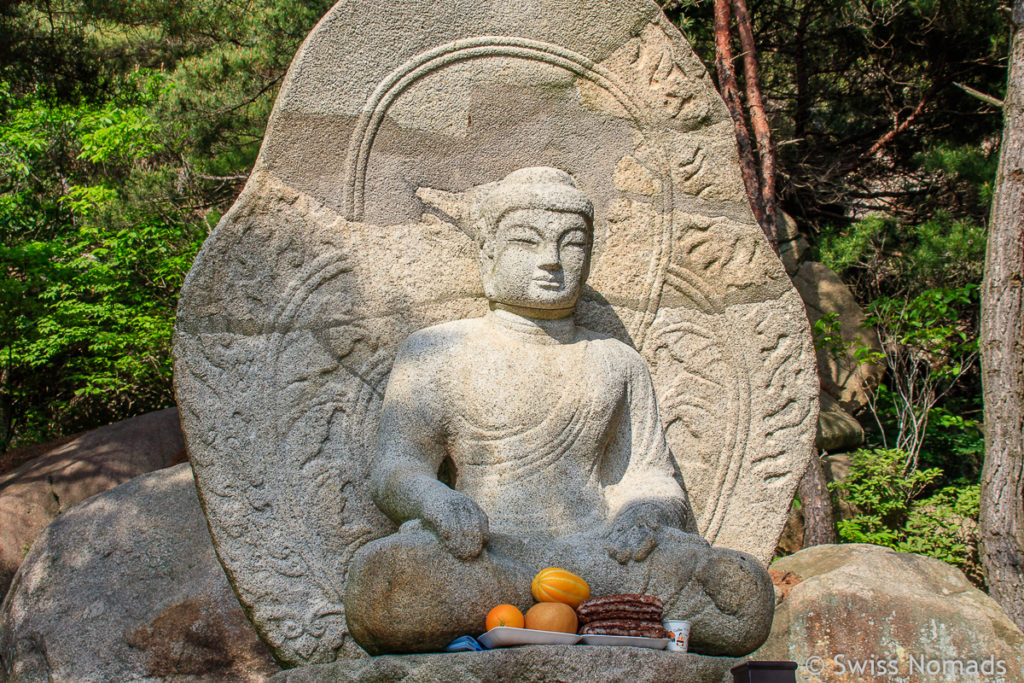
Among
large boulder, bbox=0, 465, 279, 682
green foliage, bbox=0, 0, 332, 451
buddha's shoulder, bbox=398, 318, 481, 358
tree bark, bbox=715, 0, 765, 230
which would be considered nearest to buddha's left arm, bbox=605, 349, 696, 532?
buddha's shoulder, bbox=398, 318, 481, 358

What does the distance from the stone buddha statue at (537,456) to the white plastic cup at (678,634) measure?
0.28 feet

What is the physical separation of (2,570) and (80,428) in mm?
3750

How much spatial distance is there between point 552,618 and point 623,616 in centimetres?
24

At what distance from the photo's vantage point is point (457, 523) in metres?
3.27

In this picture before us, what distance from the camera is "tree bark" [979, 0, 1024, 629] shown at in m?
6.71

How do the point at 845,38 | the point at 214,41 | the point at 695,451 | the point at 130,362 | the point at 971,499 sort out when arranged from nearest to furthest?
1. the point at 695,451
2. the point at 971,499
3. the point at 130,362
4. the point at 845,38
5. the point at 214,41

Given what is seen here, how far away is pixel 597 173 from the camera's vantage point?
4.71 meters

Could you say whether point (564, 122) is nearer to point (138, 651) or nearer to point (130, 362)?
point (138, 651)

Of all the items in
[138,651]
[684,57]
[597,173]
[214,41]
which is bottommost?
[138,651]

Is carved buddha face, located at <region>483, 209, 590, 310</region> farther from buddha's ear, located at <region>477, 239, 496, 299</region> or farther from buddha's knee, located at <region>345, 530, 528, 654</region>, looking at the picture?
buddha's knee, located at <region>345, 530, 528, 654</region>

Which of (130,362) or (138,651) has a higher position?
(130,362)

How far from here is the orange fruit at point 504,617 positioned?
3.07 metres

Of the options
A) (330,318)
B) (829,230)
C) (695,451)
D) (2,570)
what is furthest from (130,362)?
(829,230)

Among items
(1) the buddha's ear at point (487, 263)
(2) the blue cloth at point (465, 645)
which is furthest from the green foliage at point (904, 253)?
(2) the blue cloth at point (465, 645)
